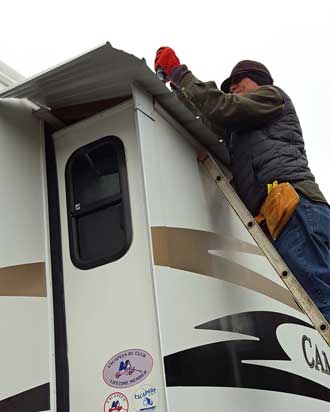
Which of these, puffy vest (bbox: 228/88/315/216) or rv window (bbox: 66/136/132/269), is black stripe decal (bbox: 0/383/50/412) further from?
puffy vest (bbox: 228/88/315/216)

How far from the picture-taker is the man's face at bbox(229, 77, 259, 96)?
362 centimetres

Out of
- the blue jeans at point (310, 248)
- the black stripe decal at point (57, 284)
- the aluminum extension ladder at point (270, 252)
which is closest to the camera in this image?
the black stripe decal at point (57, 284)

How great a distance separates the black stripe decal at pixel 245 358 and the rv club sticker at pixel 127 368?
0.39ft

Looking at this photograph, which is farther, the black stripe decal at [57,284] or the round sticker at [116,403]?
the black stripe decal at [57,284]

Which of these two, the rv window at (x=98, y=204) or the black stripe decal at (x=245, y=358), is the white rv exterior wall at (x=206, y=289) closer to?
the black stripe decal at (x=245, y=358)

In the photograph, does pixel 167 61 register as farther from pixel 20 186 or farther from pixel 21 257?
pixel 21 257

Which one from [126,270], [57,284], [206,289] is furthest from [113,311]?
[206,289]

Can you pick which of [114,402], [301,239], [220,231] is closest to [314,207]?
[301,239]

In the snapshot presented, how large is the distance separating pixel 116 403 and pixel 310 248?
1.14 metres

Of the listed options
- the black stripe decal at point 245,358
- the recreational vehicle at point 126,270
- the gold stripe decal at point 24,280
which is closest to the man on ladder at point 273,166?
the recreational vehicle at point 126,270

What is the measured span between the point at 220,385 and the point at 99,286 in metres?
0.64

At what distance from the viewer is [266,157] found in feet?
10.3

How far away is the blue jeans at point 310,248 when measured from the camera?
9.12 feet

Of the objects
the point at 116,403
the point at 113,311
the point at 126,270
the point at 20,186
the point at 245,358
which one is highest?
the point at 20,186
